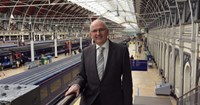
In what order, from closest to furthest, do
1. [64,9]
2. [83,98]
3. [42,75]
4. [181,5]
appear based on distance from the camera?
[83,98], [42,75], [181,5], [64,9]

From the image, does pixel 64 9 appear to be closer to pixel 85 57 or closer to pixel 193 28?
pixel 193 28

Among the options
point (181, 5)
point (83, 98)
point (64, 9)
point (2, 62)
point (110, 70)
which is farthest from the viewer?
point (64, 9)

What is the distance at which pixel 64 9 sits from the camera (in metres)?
41.1

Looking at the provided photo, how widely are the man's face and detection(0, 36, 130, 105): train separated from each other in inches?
37.3

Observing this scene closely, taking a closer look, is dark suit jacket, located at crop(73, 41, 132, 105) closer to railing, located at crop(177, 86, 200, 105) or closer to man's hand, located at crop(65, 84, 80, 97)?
man's hand, located at crop(65, 84, 80, 97)

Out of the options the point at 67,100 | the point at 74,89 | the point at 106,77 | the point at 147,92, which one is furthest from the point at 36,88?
the point at 147,92

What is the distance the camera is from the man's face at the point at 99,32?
2.29 m

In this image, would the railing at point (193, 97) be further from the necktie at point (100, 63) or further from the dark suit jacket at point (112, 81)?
the necktie at point (100, 63)

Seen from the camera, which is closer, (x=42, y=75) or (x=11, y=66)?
(x=42, y=75)

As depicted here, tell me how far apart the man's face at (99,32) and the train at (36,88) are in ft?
3.11

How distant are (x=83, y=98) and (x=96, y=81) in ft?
0.97

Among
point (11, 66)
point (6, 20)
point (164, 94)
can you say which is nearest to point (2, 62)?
point (11, 66)

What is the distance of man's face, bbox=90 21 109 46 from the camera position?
2294 millimetres

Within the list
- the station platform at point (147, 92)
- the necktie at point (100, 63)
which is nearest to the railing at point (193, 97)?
the station platform at point (147, 92)
